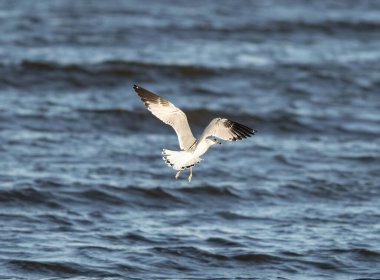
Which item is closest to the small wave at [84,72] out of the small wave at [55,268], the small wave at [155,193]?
the small wave at [155,193]

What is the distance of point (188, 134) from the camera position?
6637 mm

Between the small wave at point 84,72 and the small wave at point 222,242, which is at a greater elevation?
the small wave at point 84,72

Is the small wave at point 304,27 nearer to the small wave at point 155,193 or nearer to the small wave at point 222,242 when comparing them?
the small wave at point 155,193

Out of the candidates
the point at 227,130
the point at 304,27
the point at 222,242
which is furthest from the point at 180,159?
the point at 304,27

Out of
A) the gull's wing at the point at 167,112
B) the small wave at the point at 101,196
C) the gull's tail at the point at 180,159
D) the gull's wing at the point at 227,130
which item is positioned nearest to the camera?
the gull's tail at the point at 180,159

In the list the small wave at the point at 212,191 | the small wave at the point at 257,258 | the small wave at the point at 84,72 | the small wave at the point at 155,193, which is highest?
the small wave at the point at 84,72

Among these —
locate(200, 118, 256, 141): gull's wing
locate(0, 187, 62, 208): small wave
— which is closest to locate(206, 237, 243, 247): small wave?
locate(0, 187, 62, 208): small wave

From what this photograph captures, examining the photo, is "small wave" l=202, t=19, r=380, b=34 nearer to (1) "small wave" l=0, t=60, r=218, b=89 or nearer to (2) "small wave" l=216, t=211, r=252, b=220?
(1) "small wave" l=0, t=60, r=218, b=89

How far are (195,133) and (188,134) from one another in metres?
5.32

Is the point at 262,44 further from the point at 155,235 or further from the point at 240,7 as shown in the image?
the point at 155,235

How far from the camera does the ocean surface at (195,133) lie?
813 centimetres

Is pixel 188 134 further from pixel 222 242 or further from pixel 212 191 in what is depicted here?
pixel 212 191

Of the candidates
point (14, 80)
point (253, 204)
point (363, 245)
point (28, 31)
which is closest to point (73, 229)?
point (253, 204)

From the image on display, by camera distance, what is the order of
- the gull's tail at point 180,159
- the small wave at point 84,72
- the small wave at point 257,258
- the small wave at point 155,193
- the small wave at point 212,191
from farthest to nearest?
the small wave at point 84,72, the small wave at point 212,191, the small wave at point 155,193, the small wave at point 257,258, the gull's tail at point 180,159
